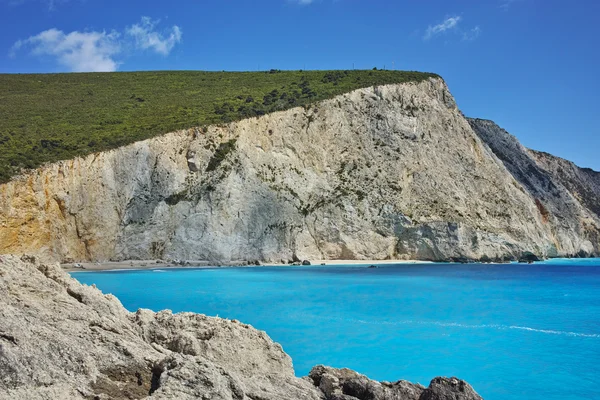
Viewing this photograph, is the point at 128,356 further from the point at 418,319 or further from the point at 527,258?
the point at 527,258

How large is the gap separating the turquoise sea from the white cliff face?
694 cm

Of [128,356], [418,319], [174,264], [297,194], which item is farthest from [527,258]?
[128,356]

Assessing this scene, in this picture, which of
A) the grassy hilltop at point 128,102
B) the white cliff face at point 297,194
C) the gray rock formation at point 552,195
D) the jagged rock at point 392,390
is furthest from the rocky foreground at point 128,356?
the gray rock formation at point 552,195

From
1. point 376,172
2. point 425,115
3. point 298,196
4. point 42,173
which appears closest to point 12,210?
point 42,173

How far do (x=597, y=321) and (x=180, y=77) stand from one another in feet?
220

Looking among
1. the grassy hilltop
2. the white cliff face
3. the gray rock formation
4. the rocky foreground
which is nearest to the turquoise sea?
the rocky foreground

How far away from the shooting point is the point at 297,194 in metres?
51.6

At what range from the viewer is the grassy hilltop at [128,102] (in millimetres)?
45781

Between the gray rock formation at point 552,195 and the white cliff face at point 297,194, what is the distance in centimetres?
1461

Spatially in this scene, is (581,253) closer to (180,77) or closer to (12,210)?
(180,77)

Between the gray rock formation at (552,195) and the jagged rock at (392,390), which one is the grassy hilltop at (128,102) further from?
the jagged rock at (392,390)

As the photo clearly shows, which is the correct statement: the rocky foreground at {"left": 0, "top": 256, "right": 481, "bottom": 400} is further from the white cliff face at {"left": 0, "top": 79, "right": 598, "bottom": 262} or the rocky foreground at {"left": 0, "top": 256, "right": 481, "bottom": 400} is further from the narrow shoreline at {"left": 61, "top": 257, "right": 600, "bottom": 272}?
the white cliff face at {"left": 0, "top": 79, "right": 598, "bottom": 262}

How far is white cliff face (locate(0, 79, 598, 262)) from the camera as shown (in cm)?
4275

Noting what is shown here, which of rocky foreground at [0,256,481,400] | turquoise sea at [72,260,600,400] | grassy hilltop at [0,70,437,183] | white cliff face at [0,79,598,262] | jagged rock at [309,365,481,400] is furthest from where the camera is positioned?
grassy hilltop at [0,70,437,183]
